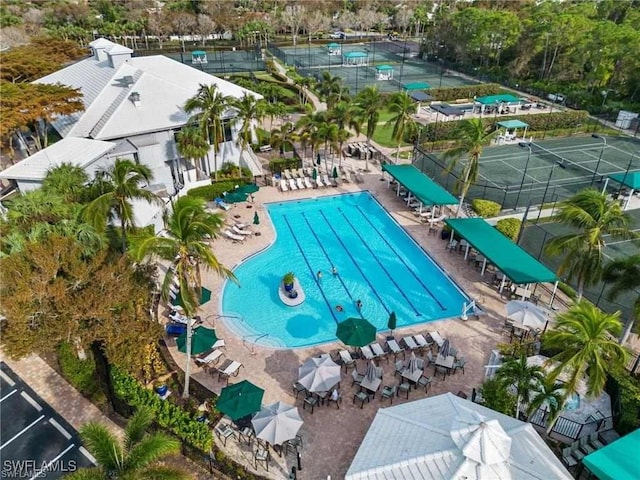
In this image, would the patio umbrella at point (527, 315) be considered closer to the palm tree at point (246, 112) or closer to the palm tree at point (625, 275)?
the palm tree at point (625, 275)

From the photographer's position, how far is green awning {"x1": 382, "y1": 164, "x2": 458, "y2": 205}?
2834 centimetres

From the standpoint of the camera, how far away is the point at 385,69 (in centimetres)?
6562

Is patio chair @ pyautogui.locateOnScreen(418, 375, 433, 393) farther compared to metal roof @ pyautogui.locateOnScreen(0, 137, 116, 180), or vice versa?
metal roof @ pyautogui.locateOnScreen(0, 137, 116, 180)

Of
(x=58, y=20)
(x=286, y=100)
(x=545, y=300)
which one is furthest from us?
(x=58, y=20)

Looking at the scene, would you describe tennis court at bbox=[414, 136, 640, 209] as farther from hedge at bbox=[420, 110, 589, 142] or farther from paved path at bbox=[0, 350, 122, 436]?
paved path at bbox=[0, 350, 122, 436]

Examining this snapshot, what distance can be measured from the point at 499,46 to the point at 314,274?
207 feet

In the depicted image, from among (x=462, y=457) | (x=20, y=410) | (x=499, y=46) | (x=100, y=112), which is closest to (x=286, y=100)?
(x=100, y=112)

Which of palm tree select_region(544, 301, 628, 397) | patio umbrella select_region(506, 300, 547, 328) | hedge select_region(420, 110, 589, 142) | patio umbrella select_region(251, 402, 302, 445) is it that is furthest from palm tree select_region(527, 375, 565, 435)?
hedge select_region(420, 110, 589, 142)

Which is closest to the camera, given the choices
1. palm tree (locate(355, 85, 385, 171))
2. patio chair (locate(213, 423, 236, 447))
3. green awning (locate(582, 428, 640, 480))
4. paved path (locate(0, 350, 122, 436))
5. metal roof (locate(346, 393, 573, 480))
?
metal roof (locate(346, 393, 573, 480))

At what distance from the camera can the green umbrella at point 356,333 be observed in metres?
17.6

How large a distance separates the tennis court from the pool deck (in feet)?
28.1

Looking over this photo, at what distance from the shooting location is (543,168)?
37.9 meters

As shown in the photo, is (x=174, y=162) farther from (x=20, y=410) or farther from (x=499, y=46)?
(x=499, y=46)

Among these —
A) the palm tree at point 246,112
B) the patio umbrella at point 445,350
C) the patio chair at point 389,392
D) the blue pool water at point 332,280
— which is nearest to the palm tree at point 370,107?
the blue pool water at point 332,280
